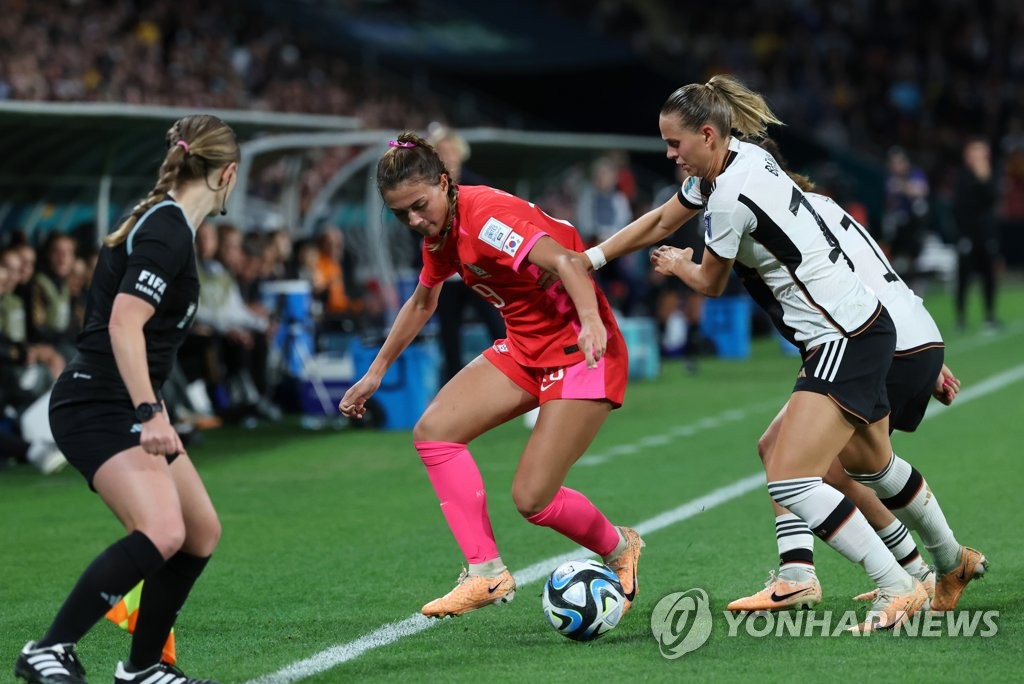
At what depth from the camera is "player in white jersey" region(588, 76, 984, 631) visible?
215 inches

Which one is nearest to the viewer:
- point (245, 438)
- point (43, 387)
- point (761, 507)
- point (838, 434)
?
point (838, 434)

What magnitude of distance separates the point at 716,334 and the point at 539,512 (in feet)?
43.2

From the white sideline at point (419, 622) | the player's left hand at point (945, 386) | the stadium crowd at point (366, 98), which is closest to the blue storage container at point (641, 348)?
the stadium crowd at point (366, 98)

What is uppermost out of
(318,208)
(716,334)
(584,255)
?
(584,255)

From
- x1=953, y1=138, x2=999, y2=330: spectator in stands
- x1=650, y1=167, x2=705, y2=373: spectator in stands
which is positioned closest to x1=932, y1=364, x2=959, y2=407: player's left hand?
x1=650, y1=167, x2=705, y2=373: spectator in stands

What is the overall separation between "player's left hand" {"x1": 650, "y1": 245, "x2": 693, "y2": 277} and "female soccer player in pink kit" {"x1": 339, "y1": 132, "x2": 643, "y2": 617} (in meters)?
0.26

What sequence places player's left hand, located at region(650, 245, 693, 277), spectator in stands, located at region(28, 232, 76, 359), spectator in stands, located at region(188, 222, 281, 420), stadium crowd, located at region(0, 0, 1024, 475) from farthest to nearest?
stadium crowd, located at region(0, 0, 1024, 475) < spectator in stands, located at region(188, 222, 281, 420) < spectator in stands, located at region(28, 232, 76, 359) < player's left hand, located at region(650, 245, 693, 277)

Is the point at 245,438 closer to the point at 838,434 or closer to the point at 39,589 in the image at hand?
the point at 39,589

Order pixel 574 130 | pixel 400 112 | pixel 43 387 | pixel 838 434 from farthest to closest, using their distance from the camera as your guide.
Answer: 1. pixel 574 130
2. pixel 400 112
3. pixel 43 387
4. pixel 838 434

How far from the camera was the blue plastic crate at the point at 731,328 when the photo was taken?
18719 mm

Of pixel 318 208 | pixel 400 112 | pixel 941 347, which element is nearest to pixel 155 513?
pixel 941 347

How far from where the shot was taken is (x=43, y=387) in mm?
11289

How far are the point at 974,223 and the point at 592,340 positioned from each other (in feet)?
52.0

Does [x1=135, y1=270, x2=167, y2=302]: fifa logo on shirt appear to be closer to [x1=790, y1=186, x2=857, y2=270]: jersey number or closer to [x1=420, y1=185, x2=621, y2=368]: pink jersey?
[x1=420, y1=185, x2=621, y2=368]: pink jersey
